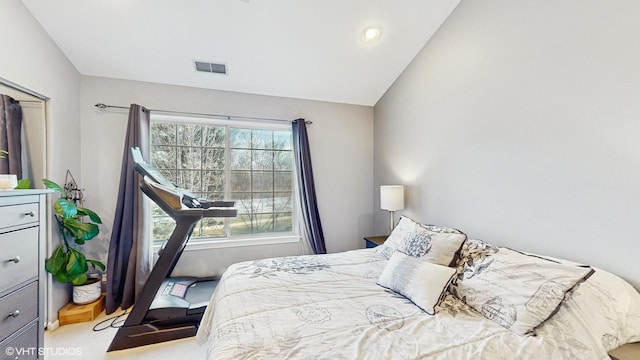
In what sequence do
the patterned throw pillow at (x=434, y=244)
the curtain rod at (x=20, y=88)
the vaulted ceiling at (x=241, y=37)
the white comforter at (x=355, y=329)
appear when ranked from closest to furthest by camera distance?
1. the white comforter at (x=355, y=329)
2. the patterned throw pillow at (x=434, y=244)
3. the curtain rod at (x=20, y=88)
4. the vaulted ceiling at (x=241, y=37)

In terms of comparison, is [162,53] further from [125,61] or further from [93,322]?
[93,322]

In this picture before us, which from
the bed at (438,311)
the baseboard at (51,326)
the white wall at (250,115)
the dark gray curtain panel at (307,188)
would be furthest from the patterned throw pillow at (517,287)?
the baseboard at (51,326)

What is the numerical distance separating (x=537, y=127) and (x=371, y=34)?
163cm

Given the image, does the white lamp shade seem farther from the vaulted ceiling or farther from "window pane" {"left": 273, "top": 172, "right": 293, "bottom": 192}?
the vaulted ceiling

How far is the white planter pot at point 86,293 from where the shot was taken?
246 cm

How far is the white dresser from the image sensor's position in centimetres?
127

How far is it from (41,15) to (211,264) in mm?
2634

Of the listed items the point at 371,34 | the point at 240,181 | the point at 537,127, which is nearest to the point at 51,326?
the point at 240,181

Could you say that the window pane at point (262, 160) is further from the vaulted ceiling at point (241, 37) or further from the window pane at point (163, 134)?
the window pane at point (163, 134)

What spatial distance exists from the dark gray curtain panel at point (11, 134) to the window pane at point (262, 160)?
1.96 meters

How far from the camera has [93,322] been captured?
93.0 inches

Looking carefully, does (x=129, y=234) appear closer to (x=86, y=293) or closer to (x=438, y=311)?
(x=86, y=293)

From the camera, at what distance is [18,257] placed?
4.42ft

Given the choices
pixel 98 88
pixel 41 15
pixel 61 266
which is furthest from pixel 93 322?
pixel 41 15
